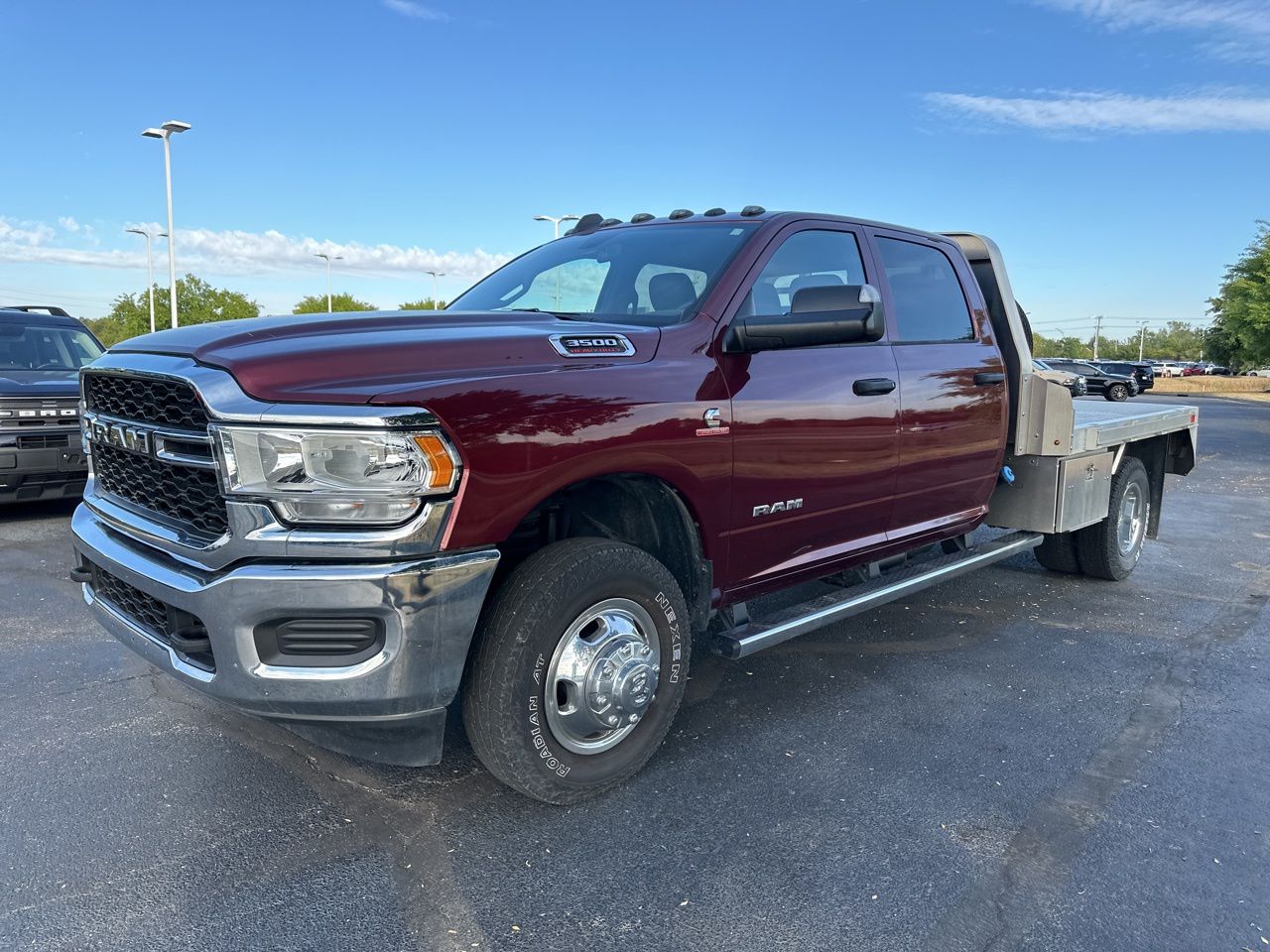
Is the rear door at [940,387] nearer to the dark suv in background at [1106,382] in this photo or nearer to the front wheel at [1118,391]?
the dark suv in background at [1106,382]

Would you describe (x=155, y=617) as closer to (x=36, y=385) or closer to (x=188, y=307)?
(x=36, y=385)

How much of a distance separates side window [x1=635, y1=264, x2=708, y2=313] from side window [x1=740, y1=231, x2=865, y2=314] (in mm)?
204

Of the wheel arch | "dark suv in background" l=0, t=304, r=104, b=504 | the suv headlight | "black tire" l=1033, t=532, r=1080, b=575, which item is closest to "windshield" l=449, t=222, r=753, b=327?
the wheel arch

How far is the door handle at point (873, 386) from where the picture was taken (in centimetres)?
380

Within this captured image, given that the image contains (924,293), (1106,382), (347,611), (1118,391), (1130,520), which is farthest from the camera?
(1106,382)

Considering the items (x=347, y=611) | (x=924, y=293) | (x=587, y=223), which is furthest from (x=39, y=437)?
(x=924, y=293)

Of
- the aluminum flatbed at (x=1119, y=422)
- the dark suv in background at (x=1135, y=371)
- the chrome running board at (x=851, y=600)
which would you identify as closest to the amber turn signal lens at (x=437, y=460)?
the chrome running board at (x=851, y=600)

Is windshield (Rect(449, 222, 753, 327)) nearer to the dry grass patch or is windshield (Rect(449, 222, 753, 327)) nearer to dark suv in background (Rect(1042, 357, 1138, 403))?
dark suv in background (Rect(1042, 357, 1138, 403))

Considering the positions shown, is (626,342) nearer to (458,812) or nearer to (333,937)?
(458,812)

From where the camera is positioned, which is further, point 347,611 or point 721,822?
point 721,822

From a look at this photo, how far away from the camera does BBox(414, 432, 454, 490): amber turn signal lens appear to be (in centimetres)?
241

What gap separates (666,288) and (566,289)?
23.3 inches

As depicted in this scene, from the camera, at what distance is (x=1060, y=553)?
626 cm

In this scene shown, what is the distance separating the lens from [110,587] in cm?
306
